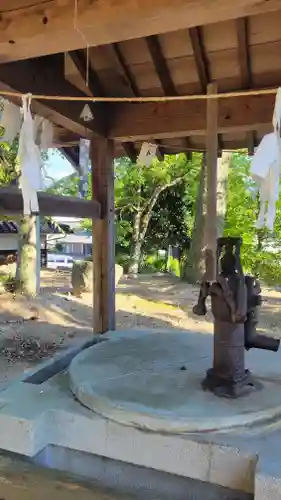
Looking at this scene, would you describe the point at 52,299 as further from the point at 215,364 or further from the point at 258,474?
the point at 258,474

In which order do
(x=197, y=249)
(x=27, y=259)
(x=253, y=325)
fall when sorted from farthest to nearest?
1. (x=197, y=249)
2. (x=27, y=259)
3. (x=253, y=325)

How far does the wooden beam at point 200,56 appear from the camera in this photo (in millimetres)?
2803

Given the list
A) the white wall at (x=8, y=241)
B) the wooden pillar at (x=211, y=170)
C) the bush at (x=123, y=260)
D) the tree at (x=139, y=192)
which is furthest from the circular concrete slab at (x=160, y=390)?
the white wall at (x=8, y=241)

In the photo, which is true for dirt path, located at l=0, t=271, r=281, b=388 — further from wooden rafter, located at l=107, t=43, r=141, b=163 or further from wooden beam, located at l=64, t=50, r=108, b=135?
wooden rafter, located at l=107, t=43, r=141, b=163

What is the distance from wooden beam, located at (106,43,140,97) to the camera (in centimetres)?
308

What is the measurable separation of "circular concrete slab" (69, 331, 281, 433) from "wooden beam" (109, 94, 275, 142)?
5.89 ft

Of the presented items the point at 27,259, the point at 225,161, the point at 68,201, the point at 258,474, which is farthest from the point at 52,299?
the point at 258,474

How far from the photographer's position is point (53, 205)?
3215 millimetres

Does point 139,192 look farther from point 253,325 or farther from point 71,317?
point 253,325

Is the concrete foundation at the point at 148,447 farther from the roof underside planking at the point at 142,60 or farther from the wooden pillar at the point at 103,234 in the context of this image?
the wooden pillar at the point at 103,234

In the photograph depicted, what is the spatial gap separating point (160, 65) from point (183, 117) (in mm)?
504

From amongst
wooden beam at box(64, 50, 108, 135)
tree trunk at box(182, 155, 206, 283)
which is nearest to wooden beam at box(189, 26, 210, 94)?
wooden beam at box(64, 50, 108, 135)

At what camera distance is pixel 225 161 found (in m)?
9.99

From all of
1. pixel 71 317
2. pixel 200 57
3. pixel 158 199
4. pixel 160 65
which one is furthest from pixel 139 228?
pixel 200 57
